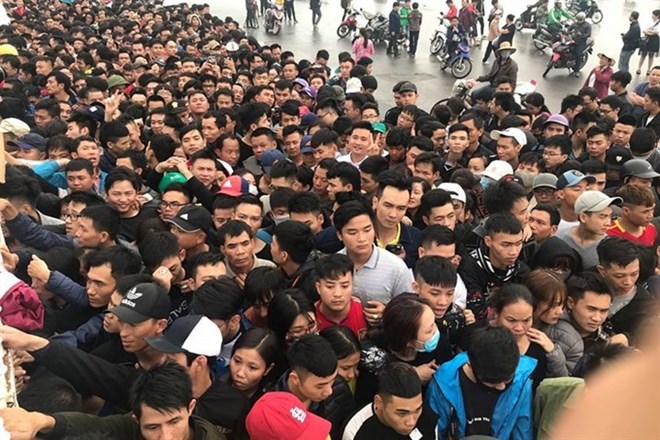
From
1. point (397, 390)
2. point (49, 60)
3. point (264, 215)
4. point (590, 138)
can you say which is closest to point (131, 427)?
point (397, 390)

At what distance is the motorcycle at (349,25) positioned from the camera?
1991 centimetres

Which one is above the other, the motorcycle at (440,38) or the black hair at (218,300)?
the black hair at (218,300)

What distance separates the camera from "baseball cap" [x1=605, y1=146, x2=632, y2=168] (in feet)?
17.7

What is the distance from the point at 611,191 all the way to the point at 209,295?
3.75 m

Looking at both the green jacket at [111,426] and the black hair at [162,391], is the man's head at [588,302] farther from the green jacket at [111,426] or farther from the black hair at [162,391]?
the black hair at [162,391]

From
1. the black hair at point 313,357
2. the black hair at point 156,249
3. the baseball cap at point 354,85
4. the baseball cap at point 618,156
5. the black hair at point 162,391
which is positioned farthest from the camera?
the baseball cap at point 354,85

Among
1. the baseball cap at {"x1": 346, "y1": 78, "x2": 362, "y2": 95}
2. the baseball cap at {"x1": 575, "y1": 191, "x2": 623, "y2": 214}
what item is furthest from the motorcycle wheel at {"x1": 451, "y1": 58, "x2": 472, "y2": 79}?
the baseball cap at {"x1": 575, "y1": 191, "x2": 623, "y2": 214}

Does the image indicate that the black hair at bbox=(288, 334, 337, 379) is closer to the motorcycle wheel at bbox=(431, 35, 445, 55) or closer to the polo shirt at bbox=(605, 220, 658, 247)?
the polo shirt at bbox=(605, 220, 658, 247)

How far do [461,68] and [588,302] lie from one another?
12.8 metres

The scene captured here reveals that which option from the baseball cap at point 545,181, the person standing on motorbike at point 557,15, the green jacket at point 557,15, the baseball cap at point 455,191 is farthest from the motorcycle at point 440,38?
the baseball cap at point 455,191

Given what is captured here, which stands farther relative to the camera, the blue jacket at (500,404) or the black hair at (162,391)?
the blue jacket at (500,404)

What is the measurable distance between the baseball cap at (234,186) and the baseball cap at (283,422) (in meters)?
2.40

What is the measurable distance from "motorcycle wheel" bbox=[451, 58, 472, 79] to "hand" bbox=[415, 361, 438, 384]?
1319 cm

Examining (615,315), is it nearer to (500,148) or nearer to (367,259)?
(367,259)
